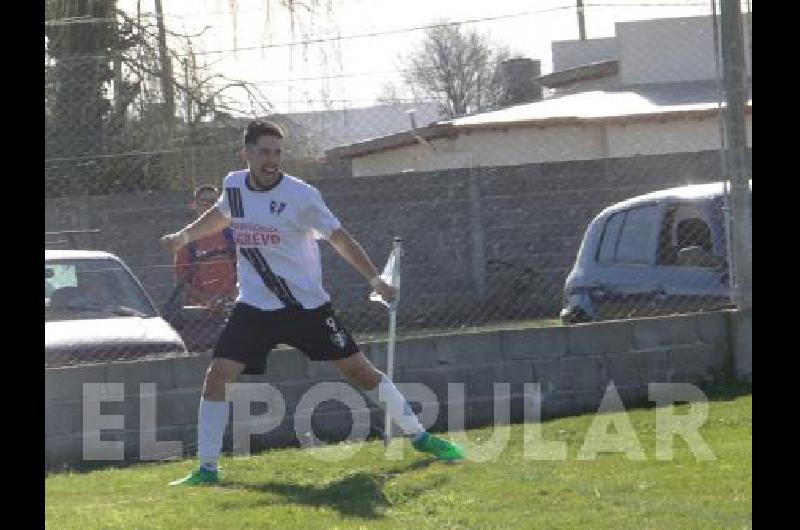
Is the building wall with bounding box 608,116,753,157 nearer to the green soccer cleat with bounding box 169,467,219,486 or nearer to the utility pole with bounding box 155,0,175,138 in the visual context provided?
the utility pole with bounding box 155,0,175,138

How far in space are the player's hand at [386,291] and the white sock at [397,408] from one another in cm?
47

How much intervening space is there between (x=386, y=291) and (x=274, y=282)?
63cm

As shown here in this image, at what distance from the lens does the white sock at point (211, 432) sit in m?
8.54

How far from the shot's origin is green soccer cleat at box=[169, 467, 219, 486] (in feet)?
27.8

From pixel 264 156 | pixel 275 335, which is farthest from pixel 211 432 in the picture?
pixel 264 156

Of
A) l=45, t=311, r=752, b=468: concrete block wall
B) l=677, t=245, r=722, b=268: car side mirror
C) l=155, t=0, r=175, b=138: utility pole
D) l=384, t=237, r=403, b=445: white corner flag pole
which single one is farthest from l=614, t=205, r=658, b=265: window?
l=155, t=0, r=175, b=138: utility pole

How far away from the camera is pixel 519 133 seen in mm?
26438

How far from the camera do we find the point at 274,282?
344 inches

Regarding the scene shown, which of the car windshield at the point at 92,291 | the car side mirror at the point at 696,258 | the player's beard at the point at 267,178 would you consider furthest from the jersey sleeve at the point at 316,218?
the car side mirror at the point at 696,258

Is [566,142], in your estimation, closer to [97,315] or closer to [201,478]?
A: [97,315]

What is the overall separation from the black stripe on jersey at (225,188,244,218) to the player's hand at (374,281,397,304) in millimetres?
875
